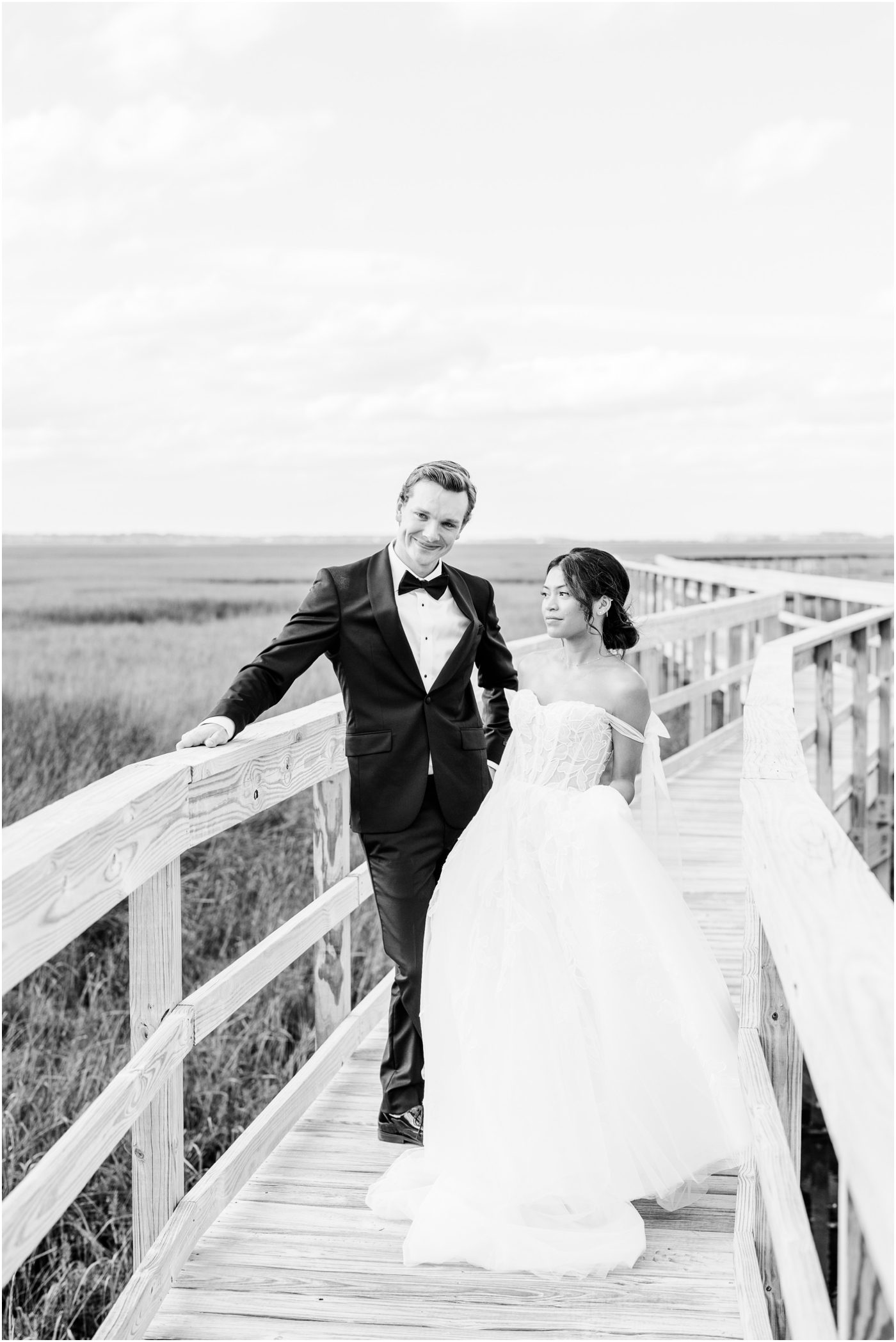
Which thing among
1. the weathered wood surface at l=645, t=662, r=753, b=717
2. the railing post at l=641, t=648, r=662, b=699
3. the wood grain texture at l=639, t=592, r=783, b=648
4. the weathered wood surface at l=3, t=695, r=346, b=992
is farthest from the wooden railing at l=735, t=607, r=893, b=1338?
the weathered wood surface at l=645, t=662, r=753, b=717

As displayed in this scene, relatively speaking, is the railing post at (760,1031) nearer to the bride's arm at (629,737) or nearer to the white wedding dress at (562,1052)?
the white wedding dress at (562,1052)

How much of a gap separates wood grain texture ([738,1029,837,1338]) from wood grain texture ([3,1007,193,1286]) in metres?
0.99

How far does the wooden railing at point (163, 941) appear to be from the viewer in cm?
173

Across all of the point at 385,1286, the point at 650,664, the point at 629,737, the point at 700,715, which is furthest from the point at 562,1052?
the point at 700,715

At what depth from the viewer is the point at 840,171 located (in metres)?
12.4

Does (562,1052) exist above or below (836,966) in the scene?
below

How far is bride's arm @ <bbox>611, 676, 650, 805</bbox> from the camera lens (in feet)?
9.80

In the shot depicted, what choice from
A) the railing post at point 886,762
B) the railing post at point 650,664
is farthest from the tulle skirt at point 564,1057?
the railing post at point 886,762

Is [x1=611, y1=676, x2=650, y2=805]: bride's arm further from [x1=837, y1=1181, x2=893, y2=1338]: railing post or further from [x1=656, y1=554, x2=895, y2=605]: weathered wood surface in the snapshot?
[x1=656, y1=554, x2=895, y2=605]: weathered wood surface

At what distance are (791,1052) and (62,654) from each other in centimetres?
1666

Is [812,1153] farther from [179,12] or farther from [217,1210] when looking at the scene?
[179,12]

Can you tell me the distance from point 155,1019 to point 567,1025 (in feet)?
2.89

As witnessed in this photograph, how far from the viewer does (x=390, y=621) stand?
2.90 m

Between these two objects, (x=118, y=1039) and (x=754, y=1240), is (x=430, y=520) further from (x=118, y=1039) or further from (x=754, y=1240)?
(x=118, y=1039)
